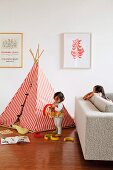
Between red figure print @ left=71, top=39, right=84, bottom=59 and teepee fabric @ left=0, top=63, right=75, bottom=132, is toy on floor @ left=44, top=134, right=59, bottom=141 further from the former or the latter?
red figure print @ left=71, top=39, right=84, bottom=59

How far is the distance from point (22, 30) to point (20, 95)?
51.9 inches

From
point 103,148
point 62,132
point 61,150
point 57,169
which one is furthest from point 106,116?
point 62,132

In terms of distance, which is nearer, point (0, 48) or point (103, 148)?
point (103, 148)

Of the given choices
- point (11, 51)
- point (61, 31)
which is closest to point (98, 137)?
point (61, 31)

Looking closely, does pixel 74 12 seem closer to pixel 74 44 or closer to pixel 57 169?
pixel 74 44

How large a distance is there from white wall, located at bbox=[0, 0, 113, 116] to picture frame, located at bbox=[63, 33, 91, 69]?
8 cm

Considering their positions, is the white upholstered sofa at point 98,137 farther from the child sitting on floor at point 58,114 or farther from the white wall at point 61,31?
the white wall at point 61,31

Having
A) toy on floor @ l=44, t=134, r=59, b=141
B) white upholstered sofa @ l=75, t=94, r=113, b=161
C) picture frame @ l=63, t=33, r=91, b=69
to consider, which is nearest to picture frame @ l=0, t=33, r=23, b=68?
picture frame @ l=63, t=33, r=91, b=69

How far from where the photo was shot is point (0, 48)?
4.43 metres

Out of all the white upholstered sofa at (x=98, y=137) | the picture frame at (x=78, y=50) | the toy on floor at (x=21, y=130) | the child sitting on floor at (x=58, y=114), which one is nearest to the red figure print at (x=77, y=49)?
the picture frame at (x=78, y=50)

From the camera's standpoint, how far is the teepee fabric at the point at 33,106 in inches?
132

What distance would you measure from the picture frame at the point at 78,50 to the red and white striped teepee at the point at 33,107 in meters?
0.88

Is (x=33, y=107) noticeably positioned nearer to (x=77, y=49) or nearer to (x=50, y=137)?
(x=50, y=137)

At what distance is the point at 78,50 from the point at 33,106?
1.46m
